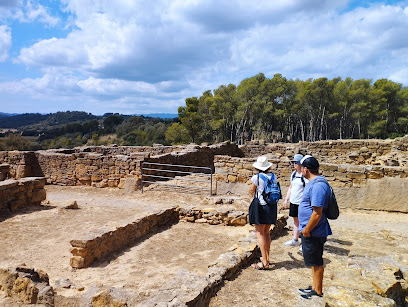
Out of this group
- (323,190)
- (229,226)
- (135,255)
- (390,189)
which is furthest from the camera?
(390,189)

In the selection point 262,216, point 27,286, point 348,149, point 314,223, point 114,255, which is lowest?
point 114,255

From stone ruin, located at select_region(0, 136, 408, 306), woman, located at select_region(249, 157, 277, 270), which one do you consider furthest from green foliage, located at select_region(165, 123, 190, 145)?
woman, located at select_region(249, 157, 277, 270)

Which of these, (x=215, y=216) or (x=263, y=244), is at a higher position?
(x=263, y=244)

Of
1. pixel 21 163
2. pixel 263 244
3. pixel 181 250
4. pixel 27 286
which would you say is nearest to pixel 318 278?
pixel 263 244

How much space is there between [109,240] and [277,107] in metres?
38.6

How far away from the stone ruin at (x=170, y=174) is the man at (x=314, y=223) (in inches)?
31.0

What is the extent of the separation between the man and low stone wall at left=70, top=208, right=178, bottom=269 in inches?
160

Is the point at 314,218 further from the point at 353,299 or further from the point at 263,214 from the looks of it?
the point at 263,214

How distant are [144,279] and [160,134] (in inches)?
1839

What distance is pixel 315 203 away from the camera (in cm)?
367

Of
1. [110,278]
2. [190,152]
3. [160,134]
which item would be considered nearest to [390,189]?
[110,278]

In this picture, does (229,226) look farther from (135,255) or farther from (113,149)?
(113,149)

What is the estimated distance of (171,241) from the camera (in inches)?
289

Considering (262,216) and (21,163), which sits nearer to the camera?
(262,216)
